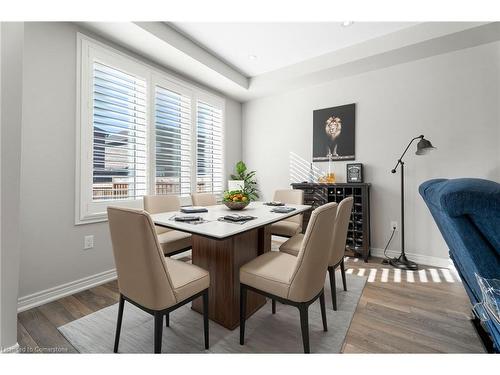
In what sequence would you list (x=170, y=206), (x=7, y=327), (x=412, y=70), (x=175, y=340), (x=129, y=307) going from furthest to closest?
(x=412, y=70)
(x=170, y=206)
(x=129, y=307)
(x=175, y=340)
(x=7, y=327)

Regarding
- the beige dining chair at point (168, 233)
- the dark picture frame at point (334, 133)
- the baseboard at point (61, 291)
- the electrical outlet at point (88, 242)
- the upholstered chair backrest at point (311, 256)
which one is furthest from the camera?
the dark picture frame at point (334, 133)

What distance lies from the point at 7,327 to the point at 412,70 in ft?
14.8

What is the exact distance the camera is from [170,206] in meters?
2.55

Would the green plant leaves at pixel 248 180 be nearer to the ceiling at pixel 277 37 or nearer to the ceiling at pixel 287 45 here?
the ceiling at pixel 287 45

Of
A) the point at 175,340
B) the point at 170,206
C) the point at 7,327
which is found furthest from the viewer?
the point at 170,206

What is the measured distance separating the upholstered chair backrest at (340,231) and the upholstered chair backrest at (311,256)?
43cm

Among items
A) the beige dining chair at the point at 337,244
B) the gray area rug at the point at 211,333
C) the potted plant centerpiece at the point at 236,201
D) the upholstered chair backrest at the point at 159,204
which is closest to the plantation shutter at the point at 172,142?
the upholstered chair backrest at the point at 159,204

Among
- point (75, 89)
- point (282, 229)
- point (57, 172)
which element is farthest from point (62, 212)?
point (282, 229)

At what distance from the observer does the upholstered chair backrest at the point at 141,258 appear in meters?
1.13

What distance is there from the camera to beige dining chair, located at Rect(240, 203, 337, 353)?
126 cm

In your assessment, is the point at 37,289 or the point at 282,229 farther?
the point at 282,229

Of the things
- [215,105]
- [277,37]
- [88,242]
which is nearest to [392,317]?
[88,242]

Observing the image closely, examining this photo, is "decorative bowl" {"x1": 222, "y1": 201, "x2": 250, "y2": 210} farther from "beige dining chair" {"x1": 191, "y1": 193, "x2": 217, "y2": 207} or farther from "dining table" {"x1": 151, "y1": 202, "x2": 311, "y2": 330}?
"beige dining chair" {"x1": 191, "y1": 193, "x2": 217, "y2": 207}

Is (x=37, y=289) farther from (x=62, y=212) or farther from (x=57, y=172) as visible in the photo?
(x=57, y=172)
